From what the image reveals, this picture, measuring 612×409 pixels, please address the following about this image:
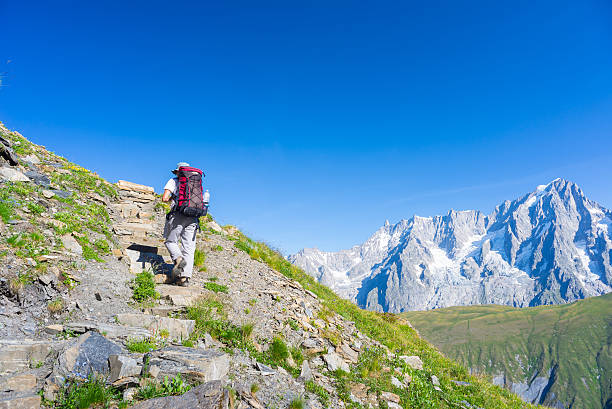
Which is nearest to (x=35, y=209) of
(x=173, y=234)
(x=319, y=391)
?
(x=173, y=234)

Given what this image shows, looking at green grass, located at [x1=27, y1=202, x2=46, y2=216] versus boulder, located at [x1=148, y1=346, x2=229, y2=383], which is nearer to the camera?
boulder, located at [x1=148, y1=346, x2=229, y2=383]

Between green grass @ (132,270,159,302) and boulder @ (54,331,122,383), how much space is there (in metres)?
3.17

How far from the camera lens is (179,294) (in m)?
9.08

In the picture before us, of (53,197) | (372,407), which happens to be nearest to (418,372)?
(372,407)

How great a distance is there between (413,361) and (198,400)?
10.2 m

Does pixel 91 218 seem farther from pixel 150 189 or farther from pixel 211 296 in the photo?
pixel 150 189

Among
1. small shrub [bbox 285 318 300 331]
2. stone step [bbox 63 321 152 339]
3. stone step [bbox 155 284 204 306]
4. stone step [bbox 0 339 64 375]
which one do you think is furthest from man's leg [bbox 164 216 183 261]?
stone step [bbox 0 339 64 375]

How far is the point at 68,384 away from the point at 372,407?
6.53 meters

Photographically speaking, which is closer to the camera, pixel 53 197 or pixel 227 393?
pixel 227 393

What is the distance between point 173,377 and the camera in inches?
201

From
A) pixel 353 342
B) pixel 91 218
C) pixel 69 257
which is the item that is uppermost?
pixel 91 218

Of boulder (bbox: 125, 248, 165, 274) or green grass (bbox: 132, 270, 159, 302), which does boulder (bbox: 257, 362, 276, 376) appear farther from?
boulder (bbox: 125, 248, 165, 274)

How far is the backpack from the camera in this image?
10.3m

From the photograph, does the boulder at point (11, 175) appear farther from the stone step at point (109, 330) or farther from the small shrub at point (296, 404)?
the small shrub at point (296, 404)
